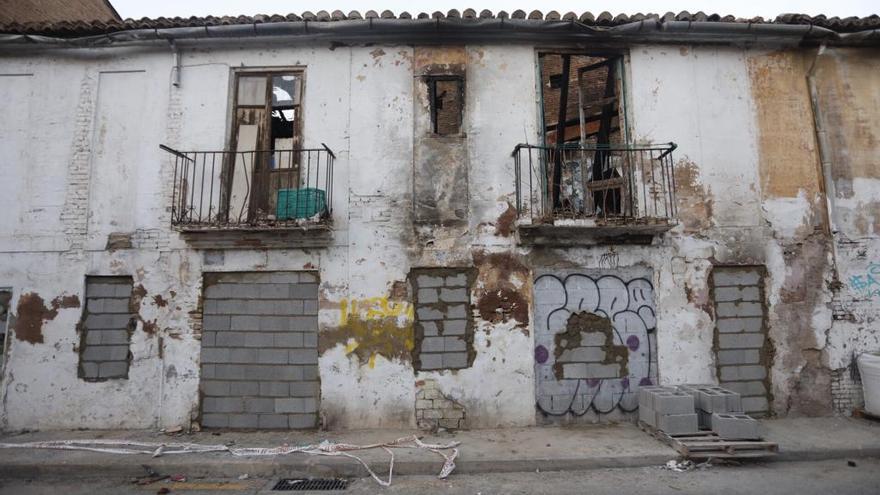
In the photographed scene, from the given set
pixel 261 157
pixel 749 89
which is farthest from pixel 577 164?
pixel 261 157

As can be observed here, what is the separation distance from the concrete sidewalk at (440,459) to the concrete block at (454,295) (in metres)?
1.89

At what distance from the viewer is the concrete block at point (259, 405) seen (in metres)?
6.84

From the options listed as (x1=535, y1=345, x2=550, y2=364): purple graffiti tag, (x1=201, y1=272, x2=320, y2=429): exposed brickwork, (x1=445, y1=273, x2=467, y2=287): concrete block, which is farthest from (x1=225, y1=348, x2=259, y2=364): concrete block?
(x1=535, y1=345, x2=550, y2=364): purple graffiti tag

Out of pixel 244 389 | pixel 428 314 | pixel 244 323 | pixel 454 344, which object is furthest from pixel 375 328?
pixel 244 389

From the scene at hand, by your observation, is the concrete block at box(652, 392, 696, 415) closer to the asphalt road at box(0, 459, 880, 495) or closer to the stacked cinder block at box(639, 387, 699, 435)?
the stacked cinder block at box(639, 387, 699, 435)

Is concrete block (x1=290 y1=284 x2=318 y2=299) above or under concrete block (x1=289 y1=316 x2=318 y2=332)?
above

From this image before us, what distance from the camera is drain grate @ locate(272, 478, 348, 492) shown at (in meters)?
5.11

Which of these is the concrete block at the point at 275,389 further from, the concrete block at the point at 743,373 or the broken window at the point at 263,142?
the concrete block at the point at 743,373

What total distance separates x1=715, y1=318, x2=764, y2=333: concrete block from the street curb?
8.41 feet

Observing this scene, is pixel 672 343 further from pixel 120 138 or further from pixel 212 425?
pixel 120 138

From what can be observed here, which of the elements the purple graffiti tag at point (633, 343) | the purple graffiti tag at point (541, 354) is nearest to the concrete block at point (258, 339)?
the purple graffiti tag at point (541, 354)

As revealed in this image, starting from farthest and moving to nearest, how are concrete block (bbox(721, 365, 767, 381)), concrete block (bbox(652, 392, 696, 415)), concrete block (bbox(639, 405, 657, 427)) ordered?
concrete block (bbox(721, 365, 767, 381)) → concrete block (bbox(639, 405, 657, 427)) → concrete block (bbox(652, 392, 696, 415))

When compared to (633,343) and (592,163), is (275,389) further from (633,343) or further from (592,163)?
(592,163)

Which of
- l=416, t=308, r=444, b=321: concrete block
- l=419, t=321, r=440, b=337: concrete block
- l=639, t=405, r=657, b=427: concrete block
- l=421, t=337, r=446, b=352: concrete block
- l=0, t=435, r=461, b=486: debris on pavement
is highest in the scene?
l=416, t=308, r=444, b=321: concrete block
